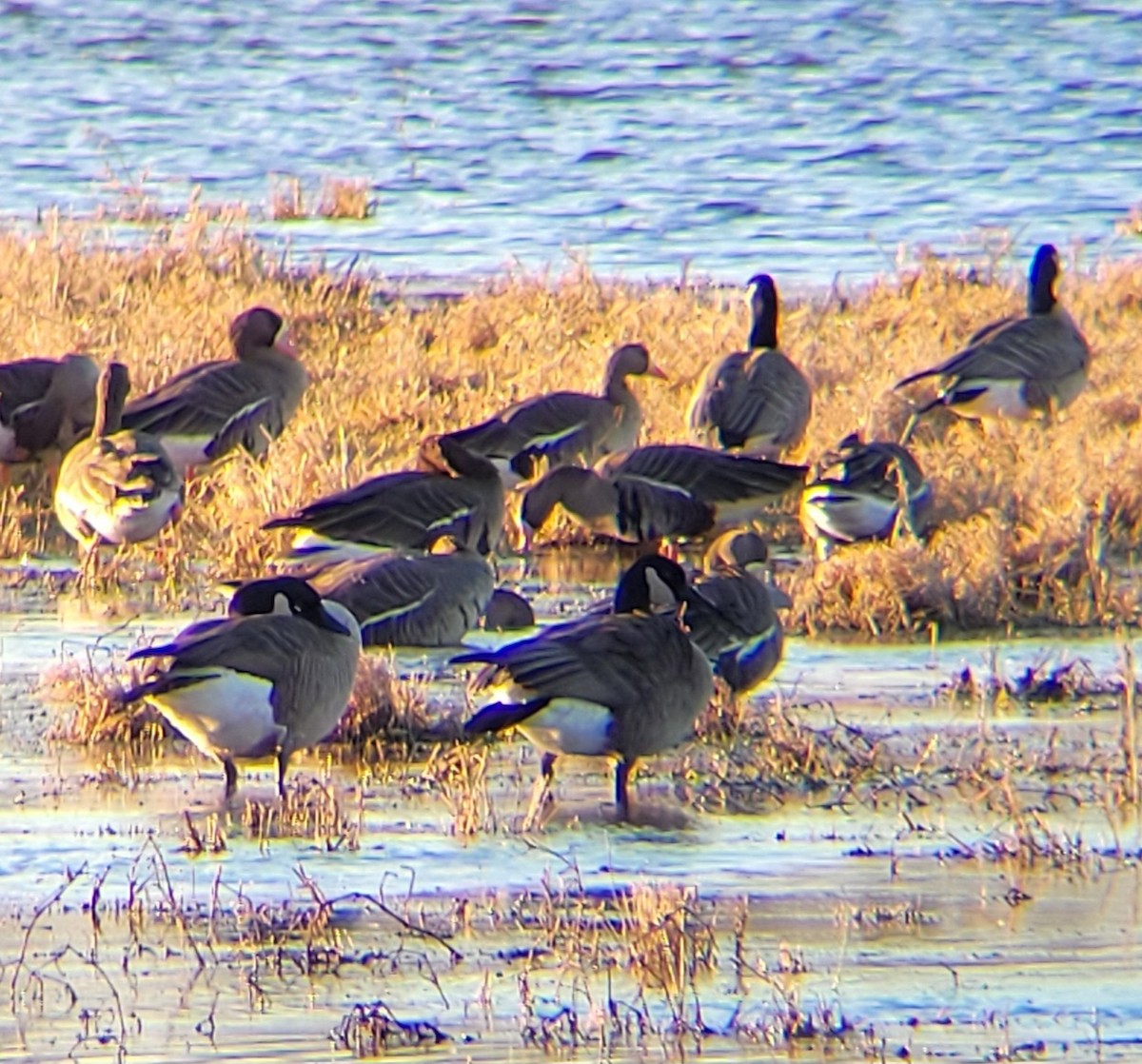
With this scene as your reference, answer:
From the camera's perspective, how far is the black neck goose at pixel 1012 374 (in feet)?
44.3

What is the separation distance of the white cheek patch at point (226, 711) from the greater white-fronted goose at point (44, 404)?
5167mm

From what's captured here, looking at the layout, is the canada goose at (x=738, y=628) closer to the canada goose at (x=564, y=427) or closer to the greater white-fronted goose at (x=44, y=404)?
the canada goose at (x=564, y=427)

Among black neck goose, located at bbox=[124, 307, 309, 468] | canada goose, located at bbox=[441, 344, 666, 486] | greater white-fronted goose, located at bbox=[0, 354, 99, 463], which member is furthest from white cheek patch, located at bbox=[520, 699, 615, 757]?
greater white-fronted goose, located at bbox=[0, 354, 99, 463]

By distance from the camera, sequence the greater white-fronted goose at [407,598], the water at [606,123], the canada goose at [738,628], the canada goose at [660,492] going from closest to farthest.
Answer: the canada goose at [738,628]
the greater white-fronted goose at [407,598]
the canada goose at [660,492]
the water at [606,123]

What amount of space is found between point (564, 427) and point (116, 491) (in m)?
2.60

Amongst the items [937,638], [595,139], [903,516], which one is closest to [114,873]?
[937,638]

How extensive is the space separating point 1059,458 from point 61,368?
485cm

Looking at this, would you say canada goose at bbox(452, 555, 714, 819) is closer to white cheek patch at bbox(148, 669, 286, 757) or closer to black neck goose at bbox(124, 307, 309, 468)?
white cheek patch at bbox(148, 669, 286, 757)

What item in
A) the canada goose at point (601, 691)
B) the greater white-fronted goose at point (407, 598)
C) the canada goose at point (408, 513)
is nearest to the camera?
the canada goose at point (601, 691)

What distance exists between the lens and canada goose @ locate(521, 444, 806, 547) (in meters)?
11.4

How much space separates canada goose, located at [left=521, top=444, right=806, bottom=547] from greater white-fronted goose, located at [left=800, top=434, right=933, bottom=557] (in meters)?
0.33

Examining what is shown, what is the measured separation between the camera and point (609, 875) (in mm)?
7016

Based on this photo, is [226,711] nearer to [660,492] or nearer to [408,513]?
[408,513]

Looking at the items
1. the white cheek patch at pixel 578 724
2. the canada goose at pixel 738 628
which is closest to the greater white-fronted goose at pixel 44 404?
the canada goose at pixel 738 628
